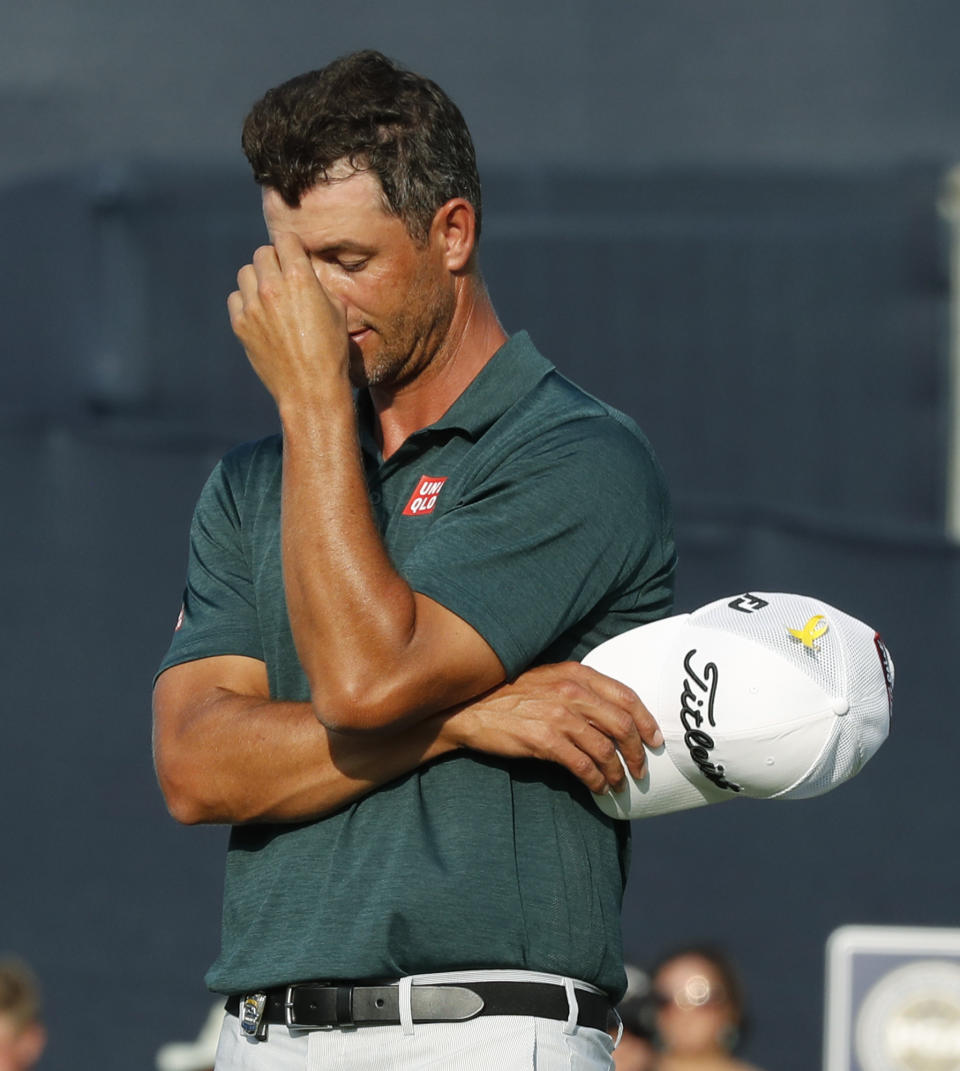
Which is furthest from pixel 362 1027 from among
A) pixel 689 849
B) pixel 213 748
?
pixel 689 849

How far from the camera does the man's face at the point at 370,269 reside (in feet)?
7.24

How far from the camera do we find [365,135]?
2.23 metres

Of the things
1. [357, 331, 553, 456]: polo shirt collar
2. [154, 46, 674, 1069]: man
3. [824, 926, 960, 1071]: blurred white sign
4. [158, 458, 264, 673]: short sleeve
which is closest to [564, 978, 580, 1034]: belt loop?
[154, 46, 674, 1069]: man

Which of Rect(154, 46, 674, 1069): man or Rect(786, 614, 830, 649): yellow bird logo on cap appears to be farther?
Rect(786, 614, 830, 649): yellow bird logo on cap

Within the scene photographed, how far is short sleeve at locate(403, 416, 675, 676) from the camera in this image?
2.03m

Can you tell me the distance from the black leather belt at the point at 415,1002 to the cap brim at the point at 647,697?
237 millimetres

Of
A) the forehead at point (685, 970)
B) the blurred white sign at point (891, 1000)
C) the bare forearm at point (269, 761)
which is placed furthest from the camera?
the forehead at point (685, 970)

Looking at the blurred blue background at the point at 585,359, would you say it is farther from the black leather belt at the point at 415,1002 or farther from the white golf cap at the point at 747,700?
the black leather belt at the point at 415,1002

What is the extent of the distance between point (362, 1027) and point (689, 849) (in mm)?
3513

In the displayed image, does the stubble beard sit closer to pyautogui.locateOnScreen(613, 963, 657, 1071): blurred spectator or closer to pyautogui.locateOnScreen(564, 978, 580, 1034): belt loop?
pyautogui.locateOnScreen(564, 978, 580, 1034): belt loop

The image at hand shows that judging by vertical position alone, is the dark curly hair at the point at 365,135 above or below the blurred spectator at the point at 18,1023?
above

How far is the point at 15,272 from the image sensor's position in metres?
5.71

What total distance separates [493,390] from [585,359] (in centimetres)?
332

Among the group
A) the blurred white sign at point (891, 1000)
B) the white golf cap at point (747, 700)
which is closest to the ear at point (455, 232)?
the white golf cap at point (747, 700)
